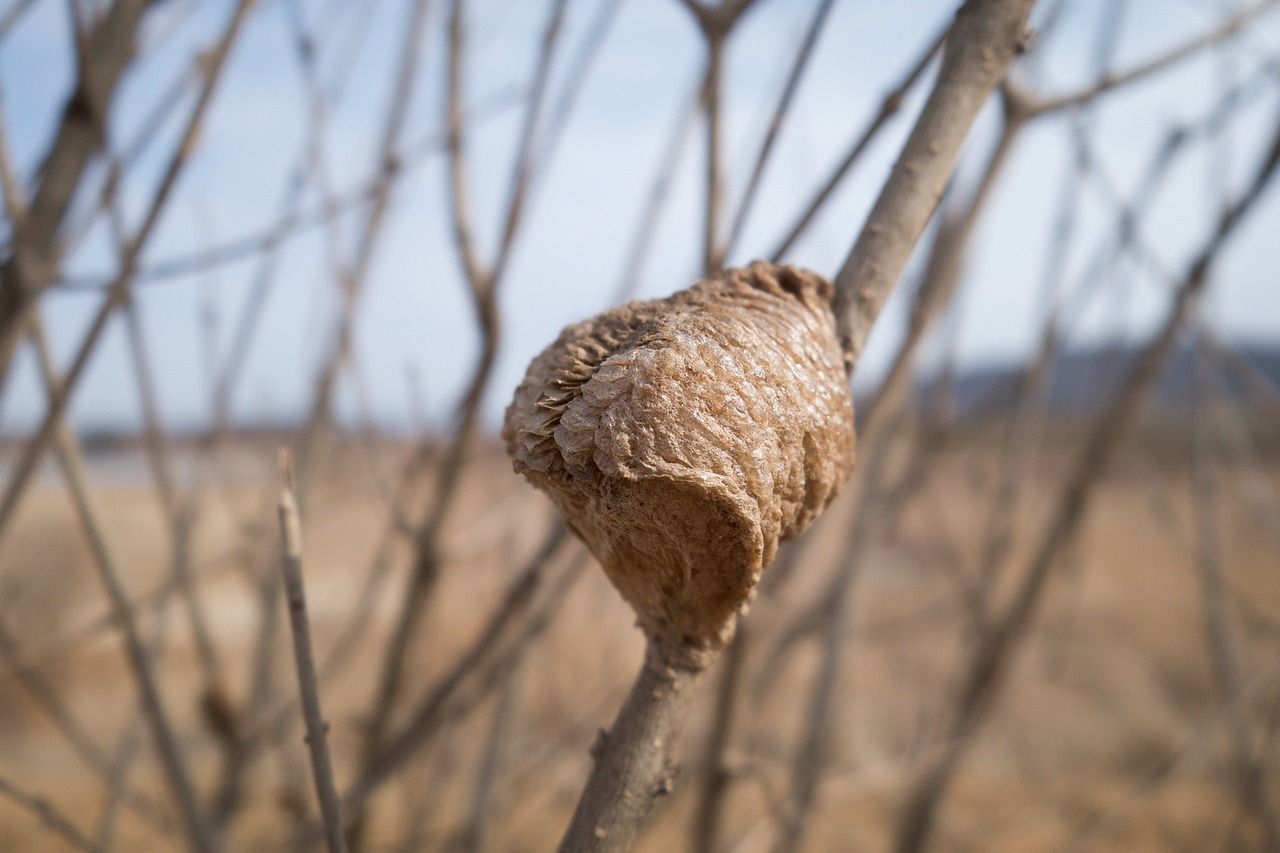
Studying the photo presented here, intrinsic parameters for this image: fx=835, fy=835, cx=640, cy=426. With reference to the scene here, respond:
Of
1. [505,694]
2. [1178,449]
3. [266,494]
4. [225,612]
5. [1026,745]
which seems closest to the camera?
[505,694]

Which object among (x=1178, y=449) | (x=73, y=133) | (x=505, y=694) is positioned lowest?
(x=505, y=694)

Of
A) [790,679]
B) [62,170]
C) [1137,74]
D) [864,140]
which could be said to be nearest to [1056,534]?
[1137,74]

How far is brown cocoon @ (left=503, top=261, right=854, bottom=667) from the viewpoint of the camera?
40cm

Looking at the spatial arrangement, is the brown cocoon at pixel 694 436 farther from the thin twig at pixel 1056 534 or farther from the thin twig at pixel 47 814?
the thin twig at pixel 1056 534

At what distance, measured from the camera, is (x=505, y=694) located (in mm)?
1142

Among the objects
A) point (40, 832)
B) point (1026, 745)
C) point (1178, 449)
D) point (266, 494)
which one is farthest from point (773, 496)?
point (1178, 449)

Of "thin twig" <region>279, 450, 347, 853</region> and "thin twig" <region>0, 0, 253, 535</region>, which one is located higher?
"thin twig" <region>0, 0, 253, 535</region>

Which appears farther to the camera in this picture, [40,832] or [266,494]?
[40,832]

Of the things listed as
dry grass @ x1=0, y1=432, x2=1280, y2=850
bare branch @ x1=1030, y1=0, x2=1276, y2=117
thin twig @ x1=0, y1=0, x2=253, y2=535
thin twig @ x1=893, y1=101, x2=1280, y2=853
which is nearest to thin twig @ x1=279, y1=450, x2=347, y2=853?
thin twig @ x1=0, y1=0, x2=253, y2=535

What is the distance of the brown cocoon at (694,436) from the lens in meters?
0.40

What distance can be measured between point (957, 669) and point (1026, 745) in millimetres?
2522

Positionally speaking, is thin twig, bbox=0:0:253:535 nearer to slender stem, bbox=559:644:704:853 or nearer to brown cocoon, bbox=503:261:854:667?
brown cocoon, bbox=503:261:854:667

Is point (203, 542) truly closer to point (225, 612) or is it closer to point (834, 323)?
point (225, 612)

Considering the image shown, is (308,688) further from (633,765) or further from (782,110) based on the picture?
(782,110)
